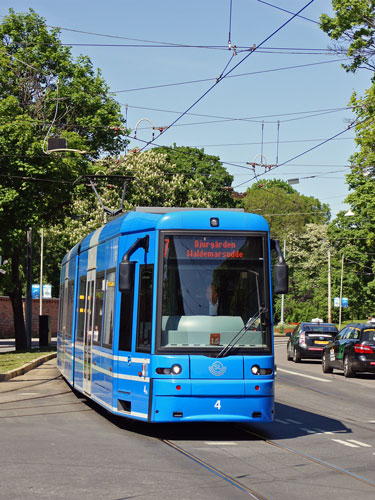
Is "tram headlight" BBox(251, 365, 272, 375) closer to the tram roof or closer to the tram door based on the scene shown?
the tram roof

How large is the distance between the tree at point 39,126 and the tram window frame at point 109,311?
19641mm

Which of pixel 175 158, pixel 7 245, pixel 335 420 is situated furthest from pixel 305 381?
pixel 175 158

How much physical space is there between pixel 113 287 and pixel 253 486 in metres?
5.14

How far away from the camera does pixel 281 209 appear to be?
100m

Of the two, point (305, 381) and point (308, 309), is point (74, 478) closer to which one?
point (305, 381)

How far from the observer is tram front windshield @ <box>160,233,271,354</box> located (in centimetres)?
1129

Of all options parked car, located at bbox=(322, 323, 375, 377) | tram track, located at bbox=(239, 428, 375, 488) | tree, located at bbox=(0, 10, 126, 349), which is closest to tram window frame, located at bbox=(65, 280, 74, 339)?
tram track, located at bbox=(239, 428, 375, 488)

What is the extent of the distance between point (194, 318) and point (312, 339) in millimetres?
21853

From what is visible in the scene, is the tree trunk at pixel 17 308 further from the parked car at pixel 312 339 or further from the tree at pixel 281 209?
the tree at pixel 281 209

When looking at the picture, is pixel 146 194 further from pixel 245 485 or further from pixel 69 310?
pixel 245 485

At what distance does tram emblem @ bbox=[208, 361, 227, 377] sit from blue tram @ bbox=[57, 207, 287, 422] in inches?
0.5

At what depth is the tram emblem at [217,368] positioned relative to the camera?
440 inches

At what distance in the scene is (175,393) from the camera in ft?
36.2

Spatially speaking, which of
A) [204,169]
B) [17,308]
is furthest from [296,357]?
[204,169]
